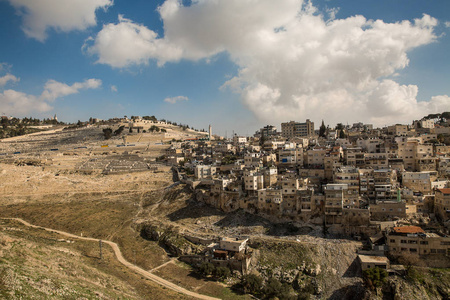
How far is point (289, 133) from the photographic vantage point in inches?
2945

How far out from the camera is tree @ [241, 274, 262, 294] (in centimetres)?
2411

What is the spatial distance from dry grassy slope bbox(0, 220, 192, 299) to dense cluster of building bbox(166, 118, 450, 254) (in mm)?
14395

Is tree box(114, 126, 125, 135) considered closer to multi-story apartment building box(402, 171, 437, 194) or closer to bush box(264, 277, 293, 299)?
bush box(264, 277, 293, 299)

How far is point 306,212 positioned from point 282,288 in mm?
9568

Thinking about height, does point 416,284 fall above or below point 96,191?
below

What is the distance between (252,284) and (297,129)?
54.4m

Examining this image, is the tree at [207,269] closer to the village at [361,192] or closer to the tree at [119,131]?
the village at [361,192]

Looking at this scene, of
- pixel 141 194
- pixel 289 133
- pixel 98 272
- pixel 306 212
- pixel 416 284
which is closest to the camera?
pixel 416 284

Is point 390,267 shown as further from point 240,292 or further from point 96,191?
point 96,191

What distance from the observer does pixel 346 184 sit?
3148 cm

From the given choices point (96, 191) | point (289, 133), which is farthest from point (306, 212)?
point (289, 133)

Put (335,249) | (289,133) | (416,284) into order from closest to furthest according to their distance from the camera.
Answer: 1. (416,284)
2. (335,249)
3. (289,133)

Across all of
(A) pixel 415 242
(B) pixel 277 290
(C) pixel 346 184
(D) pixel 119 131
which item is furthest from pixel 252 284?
(D) pixel 119 131

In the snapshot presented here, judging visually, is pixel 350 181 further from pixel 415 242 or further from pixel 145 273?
pixel 145 273
